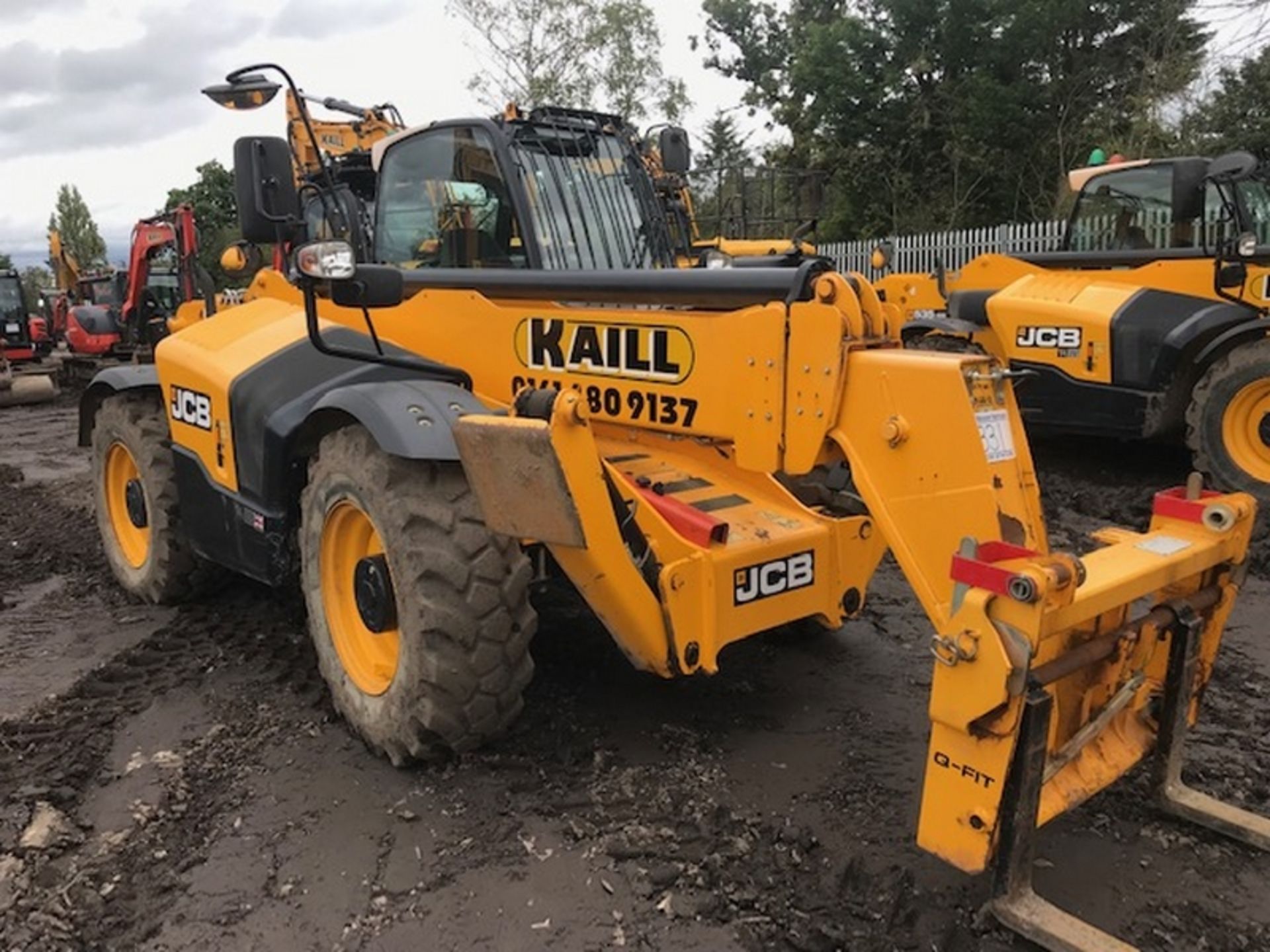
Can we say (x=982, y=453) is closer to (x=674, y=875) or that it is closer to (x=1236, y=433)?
(x=674, y=875)

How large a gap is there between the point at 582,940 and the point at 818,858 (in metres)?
0.68

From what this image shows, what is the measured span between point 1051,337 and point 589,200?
421cm

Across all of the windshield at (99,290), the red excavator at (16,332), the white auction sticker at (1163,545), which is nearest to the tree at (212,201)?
the windshield at (99,290)

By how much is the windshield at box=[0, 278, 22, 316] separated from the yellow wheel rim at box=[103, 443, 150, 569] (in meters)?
15.6

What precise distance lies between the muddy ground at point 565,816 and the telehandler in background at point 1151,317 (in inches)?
93.7

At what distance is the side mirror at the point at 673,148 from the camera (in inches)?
220

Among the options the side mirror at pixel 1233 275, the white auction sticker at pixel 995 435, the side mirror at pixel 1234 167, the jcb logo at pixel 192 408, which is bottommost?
the jcb logo at pixel 192 408

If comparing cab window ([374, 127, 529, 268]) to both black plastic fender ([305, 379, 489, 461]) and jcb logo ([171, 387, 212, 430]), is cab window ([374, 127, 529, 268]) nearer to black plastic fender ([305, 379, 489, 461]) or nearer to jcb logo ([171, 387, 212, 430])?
black plastic fender ([305, 379, 489, 461])

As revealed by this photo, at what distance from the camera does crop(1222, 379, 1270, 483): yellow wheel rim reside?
6.54 m

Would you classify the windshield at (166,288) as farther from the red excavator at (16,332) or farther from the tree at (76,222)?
the tree at (76,222)

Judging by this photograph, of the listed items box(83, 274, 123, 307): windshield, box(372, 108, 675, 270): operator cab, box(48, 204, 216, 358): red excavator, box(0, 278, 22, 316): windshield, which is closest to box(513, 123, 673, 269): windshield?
box(372, 108, 675, 270): operator cab

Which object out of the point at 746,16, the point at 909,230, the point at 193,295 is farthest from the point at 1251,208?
the point at 746,16

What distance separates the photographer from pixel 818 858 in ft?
9.49

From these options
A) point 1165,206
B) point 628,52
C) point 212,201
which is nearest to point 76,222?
point 212,201
